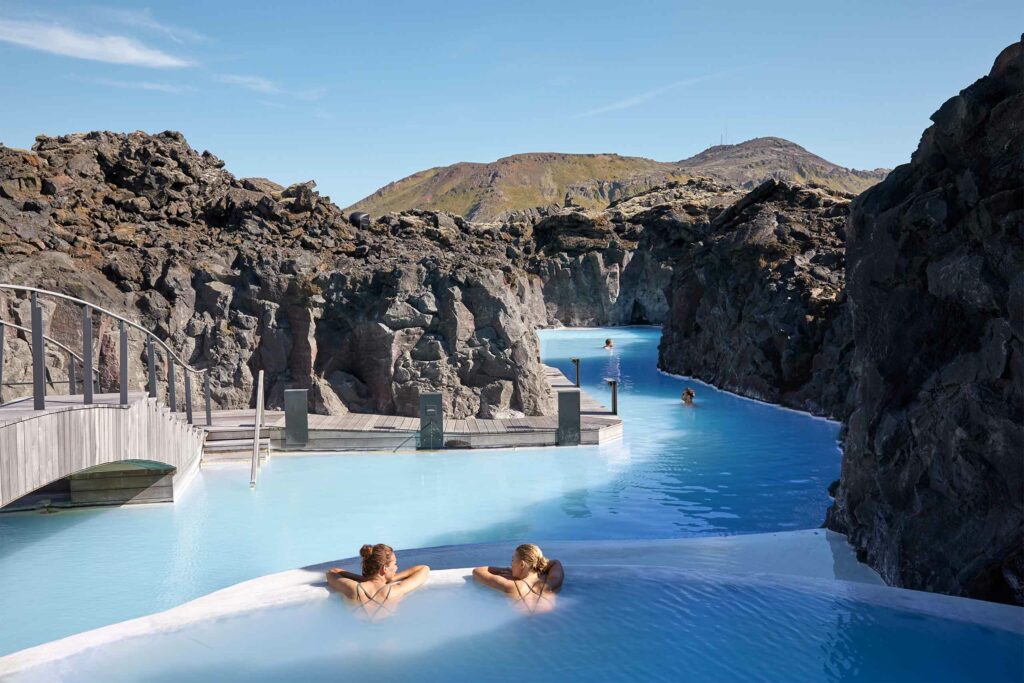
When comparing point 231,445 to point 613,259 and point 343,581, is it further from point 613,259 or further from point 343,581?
point 613,259

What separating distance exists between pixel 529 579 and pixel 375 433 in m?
9.82

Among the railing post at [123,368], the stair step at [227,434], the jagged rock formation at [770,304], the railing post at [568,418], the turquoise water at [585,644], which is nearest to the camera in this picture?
the turquoise water at [585,644]

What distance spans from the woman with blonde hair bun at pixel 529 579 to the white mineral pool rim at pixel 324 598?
0.37m

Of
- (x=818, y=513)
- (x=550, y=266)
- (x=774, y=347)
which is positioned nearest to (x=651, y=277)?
(x=550, y=266)

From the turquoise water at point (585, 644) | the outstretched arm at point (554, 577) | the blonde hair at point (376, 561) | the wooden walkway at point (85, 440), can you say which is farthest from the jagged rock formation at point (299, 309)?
the turquoise water at point (585, 644)

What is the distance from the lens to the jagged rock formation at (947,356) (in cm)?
729

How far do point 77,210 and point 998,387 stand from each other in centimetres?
2151

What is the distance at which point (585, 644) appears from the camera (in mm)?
6664

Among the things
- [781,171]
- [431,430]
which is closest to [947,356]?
[431,430]

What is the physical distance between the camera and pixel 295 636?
695 cm

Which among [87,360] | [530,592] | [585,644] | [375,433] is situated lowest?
[585,644]

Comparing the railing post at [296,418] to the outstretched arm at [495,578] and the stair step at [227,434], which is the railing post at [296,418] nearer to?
the stair step at [227,434]

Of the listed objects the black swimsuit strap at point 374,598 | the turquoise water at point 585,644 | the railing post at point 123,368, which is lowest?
the turquoise water at point 585,644

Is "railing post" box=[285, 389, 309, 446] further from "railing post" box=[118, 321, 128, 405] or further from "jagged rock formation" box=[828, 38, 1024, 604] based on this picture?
"jagged rock formation" box=[828, 38, 1024, 604]
